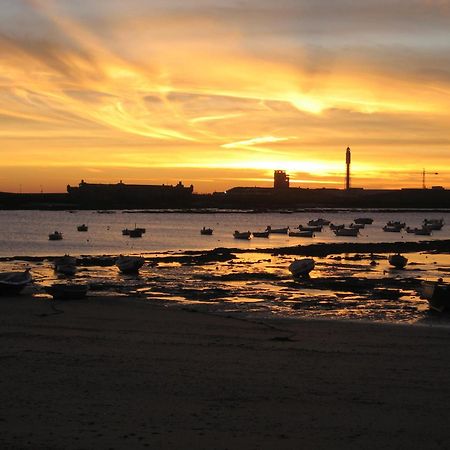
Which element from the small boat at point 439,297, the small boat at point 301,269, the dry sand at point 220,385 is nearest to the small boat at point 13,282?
the dry sand at point 220,385

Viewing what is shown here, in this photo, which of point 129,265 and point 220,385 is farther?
point 129,265

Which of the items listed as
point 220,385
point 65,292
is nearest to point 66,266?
point 65,292

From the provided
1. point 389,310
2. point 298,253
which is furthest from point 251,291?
point 298,253

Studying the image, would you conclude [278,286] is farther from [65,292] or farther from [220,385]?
[220,385]

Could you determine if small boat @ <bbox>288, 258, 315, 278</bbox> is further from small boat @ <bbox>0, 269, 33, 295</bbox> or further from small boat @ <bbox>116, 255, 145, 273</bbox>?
small boat @ <bbox>0, 269, 33, 295</bbox>

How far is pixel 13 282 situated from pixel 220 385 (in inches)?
644

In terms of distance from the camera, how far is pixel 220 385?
14352 mm

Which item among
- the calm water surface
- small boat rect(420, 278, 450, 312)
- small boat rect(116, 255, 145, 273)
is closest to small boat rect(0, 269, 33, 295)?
the calm water surface

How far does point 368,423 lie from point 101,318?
12563 millimetres

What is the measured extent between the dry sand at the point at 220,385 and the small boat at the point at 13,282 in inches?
254

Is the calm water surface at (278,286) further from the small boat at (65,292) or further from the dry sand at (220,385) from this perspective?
the dry sand at (220,385)

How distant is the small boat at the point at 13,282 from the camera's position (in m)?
28.3

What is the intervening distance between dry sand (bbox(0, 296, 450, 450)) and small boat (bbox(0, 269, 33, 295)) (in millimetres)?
6463

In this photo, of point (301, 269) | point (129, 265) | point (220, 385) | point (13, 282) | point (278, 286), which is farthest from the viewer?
point (129, 265)
